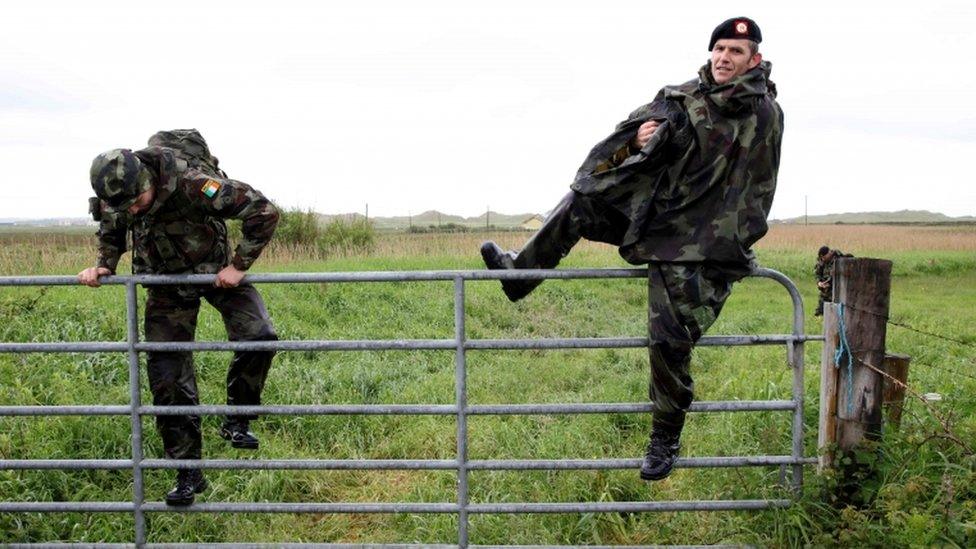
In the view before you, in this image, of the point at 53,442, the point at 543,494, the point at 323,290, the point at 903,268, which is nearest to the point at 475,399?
the point at 543,494

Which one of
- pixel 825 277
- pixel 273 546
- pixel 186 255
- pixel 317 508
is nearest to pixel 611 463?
pixel 317 508

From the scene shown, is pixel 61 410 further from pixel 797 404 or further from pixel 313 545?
pixel 797 404

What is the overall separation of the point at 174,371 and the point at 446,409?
1429 millimetres

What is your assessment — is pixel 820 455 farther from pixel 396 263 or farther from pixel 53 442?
pixel 396 263

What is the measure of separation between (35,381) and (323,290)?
5089mm

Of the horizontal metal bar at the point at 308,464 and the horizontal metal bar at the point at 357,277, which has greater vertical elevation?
the horizontal metal bar at the point at 357,277

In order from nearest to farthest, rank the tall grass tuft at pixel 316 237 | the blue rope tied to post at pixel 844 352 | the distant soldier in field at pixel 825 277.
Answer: the blue rope tied to post at pixel 844 352 → the distant soldier in field at pixel 825 277 → the tall grass tuft at pixel 316 237

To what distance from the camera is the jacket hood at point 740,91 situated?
124 inches

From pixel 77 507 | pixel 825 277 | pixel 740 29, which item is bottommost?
pixel 77 507

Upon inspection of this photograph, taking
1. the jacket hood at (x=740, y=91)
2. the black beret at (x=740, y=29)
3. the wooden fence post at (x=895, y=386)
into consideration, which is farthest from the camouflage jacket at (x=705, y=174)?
the wooden fence post at (x=895, y=386)

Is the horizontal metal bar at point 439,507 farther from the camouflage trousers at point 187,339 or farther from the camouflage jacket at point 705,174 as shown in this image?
the camouflage jacket at point 705,174

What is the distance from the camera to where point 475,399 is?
22.4ft

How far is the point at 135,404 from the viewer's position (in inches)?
145

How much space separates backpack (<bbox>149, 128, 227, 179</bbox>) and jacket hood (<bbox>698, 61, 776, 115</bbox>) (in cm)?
243
